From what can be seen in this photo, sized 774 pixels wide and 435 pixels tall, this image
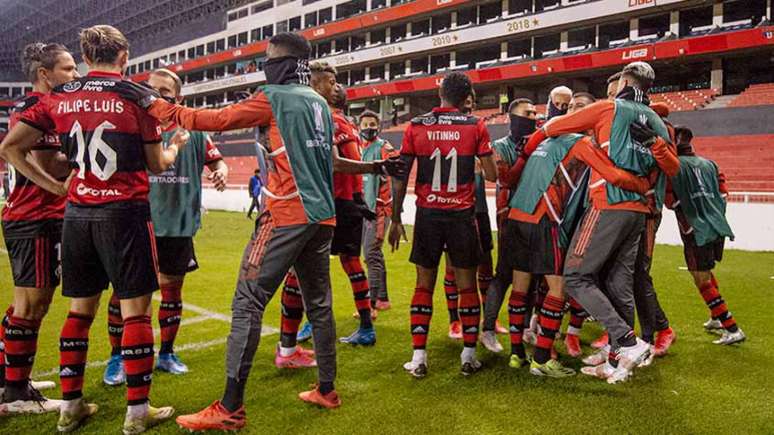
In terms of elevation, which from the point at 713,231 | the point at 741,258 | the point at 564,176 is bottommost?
the point at 741,258

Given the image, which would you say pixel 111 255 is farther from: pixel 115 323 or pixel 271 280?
pixel 115 323

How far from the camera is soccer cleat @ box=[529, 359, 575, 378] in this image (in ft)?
13.0

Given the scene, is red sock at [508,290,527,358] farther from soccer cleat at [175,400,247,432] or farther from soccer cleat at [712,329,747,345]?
soccer cleat at [175,400,247,432]

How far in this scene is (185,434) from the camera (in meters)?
2.96

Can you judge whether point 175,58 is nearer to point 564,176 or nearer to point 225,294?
point 225,294

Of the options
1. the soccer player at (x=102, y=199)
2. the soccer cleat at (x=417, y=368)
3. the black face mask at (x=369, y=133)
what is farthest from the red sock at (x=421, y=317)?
the black face mask at (x=369, y=133)

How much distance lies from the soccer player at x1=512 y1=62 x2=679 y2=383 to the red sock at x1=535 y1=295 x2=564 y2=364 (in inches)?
8.8

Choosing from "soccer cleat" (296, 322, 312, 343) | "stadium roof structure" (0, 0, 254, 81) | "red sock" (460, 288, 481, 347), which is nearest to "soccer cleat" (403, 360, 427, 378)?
"red sock" (460, 288, 481, 347)

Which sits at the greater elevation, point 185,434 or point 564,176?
point 564,176

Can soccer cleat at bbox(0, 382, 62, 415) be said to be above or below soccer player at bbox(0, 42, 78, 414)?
below

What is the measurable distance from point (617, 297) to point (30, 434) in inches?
148

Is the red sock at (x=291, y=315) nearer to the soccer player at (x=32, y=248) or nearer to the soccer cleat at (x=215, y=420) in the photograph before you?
the soccer cleat at (x=215, y=420)

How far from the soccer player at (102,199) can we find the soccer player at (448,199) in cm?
176

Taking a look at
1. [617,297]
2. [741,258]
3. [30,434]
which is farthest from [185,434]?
[741,258]
